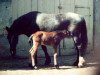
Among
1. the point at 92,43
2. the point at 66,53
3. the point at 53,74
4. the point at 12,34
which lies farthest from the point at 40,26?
the point at 92,43

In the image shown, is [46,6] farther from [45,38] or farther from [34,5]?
[45,38]

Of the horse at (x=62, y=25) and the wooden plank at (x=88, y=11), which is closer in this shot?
the horse at (x=62, y=25)

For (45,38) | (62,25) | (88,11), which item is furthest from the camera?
(88,11)

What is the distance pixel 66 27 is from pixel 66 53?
2599 millimetres

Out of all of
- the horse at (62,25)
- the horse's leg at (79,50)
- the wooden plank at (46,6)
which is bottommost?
the horse's leg at (79,50)

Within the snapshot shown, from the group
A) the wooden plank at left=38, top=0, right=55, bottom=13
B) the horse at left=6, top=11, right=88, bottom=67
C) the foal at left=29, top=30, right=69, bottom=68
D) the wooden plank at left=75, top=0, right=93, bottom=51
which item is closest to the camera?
the foal at left=29, top=30, right=69, bottom=68

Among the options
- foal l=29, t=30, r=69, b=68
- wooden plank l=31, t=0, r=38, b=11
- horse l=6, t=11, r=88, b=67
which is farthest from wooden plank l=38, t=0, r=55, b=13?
foal l=29, t=30, r=69, b=68

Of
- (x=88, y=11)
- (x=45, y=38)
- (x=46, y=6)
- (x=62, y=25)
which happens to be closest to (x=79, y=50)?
(x=62, y=25)

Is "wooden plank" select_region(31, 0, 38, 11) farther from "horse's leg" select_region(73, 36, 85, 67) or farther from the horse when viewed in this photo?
"horse's leg" select_region(73, 36, 85, 67)

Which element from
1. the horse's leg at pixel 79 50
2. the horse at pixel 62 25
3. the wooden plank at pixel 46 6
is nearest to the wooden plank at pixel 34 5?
the wooden plank at pixel 46 6

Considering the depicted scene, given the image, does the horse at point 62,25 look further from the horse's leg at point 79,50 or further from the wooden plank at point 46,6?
the wooden plank at point 46,6

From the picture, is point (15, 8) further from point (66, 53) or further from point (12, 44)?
point (66, 53)

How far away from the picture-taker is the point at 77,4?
30.9 ft

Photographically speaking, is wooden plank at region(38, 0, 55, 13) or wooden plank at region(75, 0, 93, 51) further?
wooden plank at region(75, 0, 93, 51)
